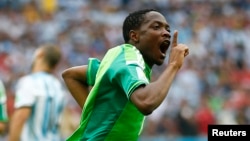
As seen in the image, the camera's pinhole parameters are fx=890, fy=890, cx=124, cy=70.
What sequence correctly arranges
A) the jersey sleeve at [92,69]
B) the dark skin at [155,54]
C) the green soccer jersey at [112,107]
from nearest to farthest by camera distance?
the dark skin at [155,54] < the green soccer jersey at [112,107] < the jersey sleeve at [92,69]

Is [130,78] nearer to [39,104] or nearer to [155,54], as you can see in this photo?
[155,54]

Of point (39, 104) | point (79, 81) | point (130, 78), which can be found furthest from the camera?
point (39, 104)

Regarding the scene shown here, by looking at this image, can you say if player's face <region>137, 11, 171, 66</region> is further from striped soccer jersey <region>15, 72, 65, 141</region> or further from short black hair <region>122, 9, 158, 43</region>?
striped soccer jersey <region>15, 72, 65, 141</region>

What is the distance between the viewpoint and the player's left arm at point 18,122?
8.71 metres

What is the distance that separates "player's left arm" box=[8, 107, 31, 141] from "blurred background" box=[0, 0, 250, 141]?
6.71m

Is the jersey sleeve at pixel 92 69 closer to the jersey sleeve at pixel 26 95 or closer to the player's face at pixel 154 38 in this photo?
the player's face at pixel 154 38

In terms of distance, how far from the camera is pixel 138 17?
6.09 meters

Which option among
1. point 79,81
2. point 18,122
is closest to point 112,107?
point 79,81

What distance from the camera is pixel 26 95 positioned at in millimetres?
8953

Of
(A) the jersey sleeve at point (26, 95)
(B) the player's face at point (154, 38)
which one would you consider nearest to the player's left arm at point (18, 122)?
(A) the jersey sleeve at point (26, 95)

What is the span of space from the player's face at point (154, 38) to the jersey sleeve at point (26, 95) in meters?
3.09

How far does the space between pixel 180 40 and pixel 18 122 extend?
39.7 feet

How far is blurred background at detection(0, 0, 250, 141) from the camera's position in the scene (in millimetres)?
16766

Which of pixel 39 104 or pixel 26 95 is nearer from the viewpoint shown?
pixel 26 95
